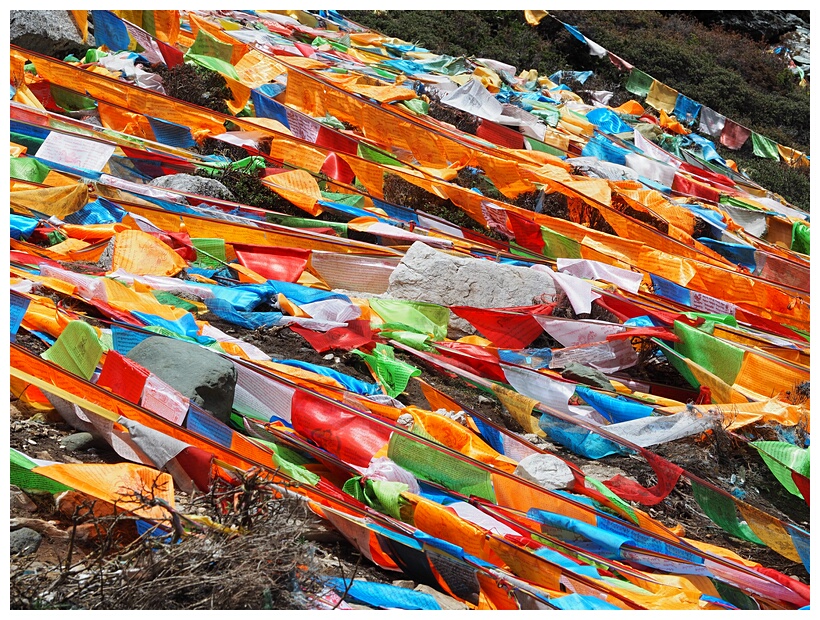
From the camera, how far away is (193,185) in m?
7.20

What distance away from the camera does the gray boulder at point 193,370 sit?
12.3ft

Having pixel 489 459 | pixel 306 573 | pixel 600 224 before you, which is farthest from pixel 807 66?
pixel 306 573

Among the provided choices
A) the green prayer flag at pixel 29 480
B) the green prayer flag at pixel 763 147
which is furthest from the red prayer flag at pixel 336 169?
the green prayer flag at pixel 763 147

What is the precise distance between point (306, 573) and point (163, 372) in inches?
59.0

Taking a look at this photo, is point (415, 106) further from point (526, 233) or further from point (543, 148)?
point (526, 233)

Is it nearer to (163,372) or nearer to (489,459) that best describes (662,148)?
(489,459)

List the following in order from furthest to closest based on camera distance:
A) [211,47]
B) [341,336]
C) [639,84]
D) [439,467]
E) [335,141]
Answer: [639,84], [211,47], [335,141], [341,336], [439,467]

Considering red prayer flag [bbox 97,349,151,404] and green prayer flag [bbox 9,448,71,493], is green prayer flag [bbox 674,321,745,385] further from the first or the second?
green prayer flag [bbox 9,448,71,493]

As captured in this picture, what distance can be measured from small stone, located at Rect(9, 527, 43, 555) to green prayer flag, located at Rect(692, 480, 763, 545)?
10.2 feet

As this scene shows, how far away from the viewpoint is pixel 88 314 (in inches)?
183

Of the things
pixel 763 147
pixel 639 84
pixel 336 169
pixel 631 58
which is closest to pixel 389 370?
pixel 336 169

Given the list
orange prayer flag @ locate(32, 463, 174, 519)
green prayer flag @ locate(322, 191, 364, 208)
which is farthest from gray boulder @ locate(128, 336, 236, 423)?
green prayer flag @ locate(322, 191, 364, 208)

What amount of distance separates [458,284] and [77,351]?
2.84 m

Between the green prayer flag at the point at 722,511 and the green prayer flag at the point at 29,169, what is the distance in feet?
18.0
